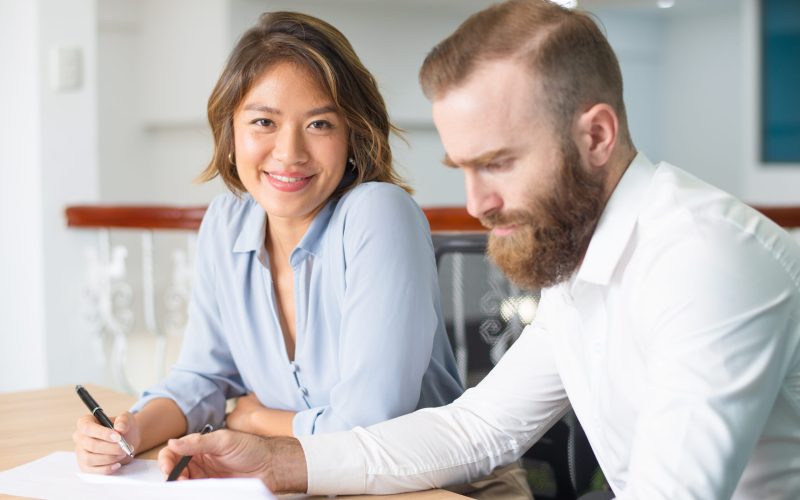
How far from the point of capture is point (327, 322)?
1573 mm

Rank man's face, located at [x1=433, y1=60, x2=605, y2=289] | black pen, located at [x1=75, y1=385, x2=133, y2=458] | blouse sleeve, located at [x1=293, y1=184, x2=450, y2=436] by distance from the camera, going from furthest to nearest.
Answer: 1. blouse sleeve, located at [x1=293, y1=184, x2=450, y2=436]
2. black pen, located at [x1=75, y1=385, x2=133, y2=458]
3. man's face, located at [x1=433, y1=60, x2=605, y2=289]

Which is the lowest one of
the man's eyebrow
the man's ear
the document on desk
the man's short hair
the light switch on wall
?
the document on desk

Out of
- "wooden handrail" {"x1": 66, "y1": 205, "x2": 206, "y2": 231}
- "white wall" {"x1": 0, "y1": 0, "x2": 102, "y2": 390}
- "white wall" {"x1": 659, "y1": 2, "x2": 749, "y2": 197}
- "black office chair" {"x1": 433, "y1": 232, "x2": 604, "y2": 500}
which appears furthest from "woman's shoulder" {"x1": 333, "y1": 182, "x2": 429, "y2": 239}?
"white wall" {"x1": 659, "y1": 2, "x2": 749, "y2": 197}

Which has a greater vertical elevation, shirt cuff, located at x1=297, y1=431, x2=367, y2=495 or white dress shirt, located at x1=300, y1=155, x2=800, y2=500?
white dress shirt, located at x1=300, y1=155, x2=800, y2=500

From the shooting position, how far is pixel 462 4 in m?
7.72

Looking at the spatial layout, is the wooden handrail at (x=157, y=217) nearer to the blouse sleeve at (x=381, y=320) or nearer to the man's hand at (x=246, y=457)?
the blouse sleeve at (x=381, y=320)

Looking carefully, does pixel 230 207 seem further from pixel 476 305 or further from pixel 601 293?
pixel 601 293

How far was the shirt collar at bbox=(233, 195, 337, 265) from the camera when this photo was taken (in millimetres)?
1612

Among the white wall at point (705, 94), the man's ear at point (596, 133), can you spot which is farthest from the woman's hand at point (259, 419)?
the white wall at point (705, 94)

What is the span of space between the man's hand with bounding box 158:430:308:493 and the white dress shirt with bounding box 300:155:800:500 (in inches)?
0.9

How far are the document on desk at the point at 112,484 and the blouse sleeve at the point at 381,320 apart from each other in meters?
0.28

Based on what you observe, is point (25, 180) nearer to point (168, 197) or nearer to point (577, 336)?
point (577, 336)

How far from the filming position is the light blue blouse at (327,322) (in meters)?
1.44

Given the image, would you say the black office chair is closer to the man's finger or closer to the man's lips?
the man's lips
